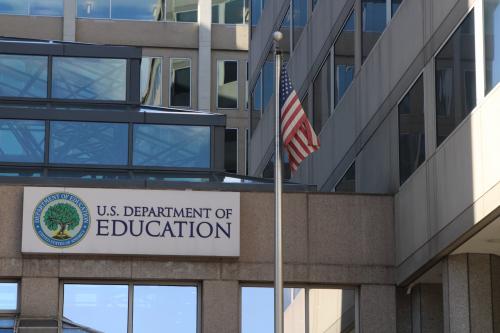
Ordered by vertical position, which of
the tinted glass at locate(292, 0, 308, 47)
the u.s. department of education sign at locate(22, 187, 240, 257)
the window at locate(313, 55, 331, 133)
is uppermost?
the tinted glass at locate(292, 0, 308, 47)

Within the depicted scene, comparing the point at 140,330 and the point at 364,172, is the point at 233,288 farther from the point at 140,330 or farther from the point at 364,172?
the point at 364,172

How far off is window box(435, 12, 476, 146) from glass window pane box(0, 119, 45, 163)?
8.48 m

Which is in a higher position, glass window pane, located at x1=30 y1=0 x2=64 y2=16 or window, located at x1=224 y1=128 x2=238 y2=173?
glass window pane, located at x1=30 y1=0 x2=64 y2=16

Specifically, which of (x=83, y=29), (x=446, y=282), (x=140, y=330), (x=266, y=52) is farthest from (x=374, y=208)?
(x=83, y=29)

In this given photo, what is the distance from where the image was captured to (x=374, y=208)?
1071 inches

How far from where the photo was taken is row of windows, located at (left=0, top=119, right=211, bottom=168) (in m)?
28.8

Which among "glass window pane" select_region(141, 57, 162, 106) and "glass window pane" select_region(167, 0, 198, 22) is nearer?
"glass window pane" select_region(141, 57, 162, 106)

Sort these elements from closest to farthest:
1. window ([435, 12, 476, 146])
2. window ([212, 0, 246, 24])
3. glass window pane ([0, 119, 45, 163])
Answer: window ([435, 12, 476, 146]), glass window pane ([0, 119, 45, 163]), window ([212, 0, 246, 24])

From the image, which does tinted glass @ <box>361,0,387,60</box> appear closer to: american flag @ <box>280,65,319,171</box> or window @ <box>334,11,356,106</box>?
window @ <box>334,11,356,106</box>

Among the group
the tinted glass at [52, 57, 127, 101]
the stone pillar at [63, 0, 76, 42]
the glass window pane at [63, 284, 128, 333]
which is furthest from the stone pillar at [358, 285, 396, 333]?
the stone pillar at [63, 0, 76, 42]

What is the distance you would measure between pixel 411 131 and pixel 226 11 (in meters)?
38.8

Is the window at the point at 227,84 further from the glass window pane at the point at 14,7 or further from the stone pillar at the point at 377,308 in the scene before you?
the stone pillar at the point at 377,308

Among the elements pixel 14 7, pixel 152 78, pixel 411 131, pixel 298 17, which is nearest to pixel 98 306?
pixel 411 131

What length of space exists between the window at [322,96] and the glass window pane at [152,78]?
23982mm
